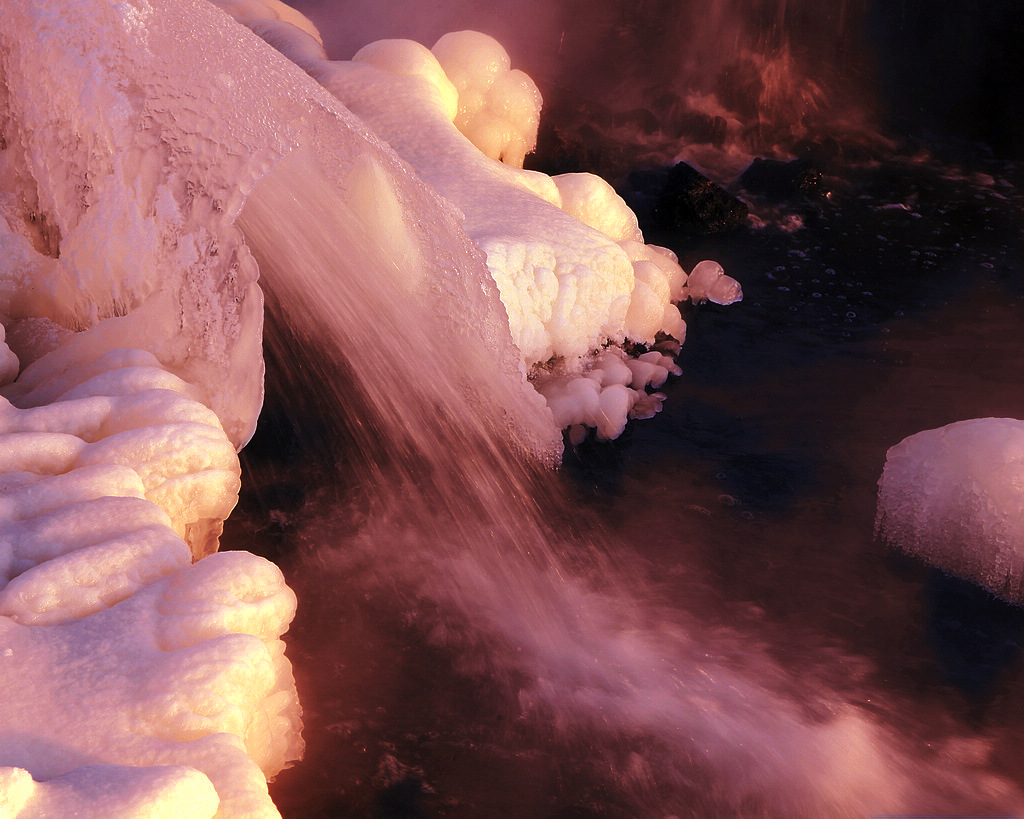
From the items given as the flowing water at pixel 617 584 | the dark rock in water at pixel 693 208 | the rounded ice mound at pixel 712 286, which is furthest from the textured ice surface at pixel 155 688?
the dark rock in water at pixel 693 208

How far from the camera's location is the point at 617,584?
3135 millimetres

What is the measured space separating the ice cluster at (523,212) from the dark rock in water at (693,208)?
0.70 m

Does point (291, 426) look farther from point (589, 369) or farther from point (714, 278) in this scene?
point (714, 278)

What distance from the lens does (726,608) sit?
10.1 feet

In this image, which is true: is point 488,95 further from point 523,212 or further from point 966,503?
point 966,503

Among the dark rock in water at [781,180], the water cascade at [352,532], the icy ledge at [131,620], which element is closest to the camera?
the icy ledge at [131,620]

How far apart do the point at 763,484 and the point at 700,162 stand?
368 cm

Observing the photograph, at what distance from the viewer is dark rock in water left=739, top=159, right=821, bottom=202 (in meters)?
6.11

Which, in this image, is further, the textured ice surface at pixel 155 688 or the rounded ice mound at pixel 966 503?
the rounded ice mound at pixel 966 503

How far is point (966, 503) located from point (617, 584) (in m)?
1.31

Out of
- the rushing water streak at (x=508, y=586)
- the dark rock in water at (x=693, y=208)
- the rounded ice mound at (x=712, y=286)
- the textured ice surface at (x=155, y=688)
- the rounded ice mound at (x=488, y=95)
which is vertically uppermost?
the rounded ice mound at (x=488, y=95)

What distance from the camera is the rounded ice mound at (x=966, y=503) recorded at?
307 cm

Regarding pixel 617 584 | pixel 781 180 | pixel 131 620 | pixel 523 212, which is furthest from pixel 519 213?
pixel 781 180

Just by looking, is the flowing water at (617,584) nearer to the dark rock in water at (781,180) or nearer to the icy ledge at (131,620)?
the icy ledge at (131,620)
